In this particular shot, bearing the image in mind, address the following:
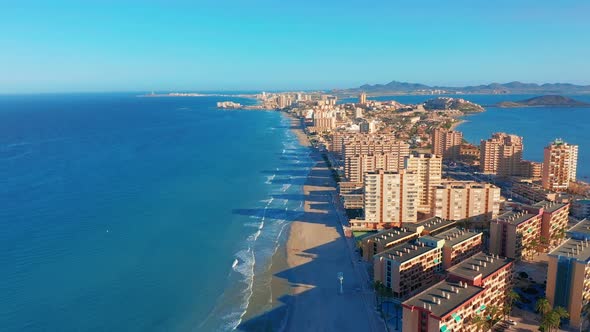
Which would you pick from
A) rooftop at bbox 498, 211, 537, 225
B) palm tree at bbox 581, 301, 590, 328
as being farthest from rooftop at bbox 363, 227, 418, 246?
palm tree at bbox 581, 301, 590, 328

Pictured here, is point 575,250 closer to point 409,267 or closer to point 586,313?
point 586,313

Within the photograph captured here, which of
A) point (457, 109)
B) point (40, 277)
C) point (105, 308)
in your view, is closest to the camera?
point (105, 308)

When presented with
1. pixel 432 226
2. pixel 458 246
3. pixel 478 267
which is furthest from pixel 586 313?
pixel 432 226

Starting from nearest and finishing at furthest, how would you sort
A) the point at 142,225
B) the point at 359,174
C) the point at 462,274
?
1. the point at 462,274
2. the point at 142,225
3. the point at 359,174

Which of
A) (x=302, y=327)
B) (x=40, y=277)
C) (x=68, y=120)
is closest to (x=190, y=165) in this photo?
(x=40, y=277)

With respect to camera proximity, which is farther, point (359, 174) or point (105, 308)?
point (359, 174)

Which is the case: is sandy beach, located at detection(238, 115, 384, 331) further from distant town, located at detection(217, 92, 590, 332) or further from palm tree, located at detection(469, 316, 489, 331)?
palm tree, located at detection(469, 316, 489, 331)

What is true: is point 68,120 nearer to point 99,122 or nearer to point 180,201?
point 99,122
